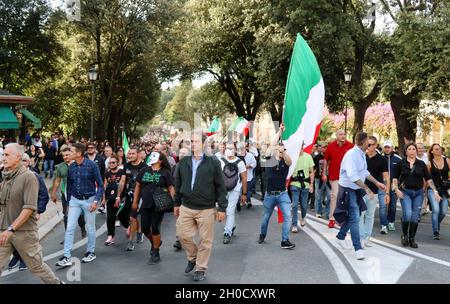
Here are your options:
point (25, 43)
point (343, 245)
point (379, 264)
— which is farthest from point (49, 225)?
point (25, 43)

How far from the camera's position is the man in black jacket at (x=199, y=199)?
643 cm

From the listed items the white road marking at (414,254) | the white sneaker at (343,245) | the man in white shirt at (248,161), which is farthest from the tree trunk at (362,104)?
the white sneaker at (343,245)

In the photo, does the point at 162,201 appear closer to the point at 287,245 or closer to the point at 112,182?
the point at 112,182

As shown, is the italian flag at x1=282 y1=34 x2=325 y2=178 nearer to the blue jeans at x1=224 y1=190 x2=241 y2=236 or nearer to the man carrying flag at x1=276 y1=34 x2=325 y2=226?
the man carrying flag at x1=276 y1=34 x2=325 y2=226

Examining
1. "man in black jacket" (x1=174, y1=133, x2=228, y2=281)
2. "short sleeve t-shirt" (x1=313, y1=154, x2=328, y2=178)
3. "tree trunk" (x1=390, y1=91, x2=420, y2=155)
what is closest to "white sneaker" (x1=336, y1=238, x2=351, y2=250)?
"man in black jacket" (x1=174, y1=133, x2=228, y2=281)

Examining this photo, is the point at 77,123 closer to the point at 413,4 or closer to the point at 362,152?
the point at 413,4

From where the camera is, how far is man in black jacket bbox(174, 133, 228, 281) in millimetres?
6434

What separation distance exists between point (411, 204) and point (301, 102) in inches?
102

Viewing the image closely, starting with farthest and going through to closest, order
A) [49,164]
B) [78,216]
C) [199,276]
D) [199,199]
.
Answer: [49,164] → [78,216] → [199,199] → [199,276]

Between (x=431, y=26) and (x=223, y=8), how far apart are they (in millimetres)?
18193

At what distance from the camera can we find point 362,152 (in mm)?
7418

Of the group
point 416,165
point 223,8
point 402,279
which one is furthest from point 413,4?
point 402,279

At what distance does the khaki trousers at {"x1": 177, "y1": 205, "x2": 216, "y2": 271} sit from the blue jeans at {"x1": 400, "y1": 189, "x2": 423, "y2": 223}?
379cm

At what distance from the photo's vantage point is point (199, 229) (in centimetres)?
649
